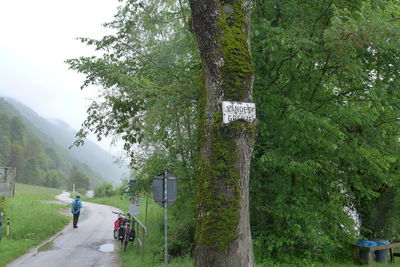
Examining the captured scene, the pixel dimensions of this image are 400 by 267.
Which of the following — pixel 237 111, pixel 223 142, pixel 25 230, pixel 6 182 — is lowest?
pixel 25 230

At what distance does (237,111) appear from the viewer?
4.45 metres

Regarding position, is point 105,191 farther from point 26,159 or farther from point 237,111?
point 26,159

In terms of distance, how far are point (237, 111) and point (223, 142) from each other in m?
0.44

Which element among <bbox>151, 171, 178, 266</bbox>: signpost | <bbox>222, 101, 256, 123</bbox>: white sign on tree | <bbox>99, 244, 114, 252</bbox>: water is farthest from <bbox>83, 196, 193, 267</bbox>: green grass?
<bbox>222, 101, 256, 123</bbox>: white sign on tree

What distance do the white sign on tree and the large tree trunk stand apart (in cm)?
6

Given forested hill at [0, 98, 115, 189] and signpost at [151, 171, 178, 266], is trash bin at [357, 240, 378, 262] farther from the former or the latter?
forested hill at [0, 98, 115, 189]

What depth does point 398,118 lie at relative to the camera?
8055 millimetres

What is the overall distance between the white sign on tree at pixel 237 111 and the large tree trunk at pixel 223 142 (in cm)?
6

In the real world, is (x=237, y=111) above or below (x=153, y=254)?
above

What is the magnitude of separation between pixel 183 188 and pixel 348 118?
5.35 metres

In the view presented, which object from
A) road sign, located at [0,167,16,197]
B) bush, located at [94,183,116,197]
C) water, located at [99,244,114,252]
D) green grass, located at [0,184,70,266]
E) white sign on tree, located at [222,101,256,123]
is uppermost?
white sign on tree, located at [222,101,256,123]

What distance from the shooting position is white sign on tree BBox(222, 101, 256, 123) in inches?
173

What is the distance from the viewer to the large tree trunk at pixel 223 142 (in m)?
4.21

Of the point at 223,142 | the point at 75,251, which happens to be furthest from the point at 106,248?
the point at 223,142
